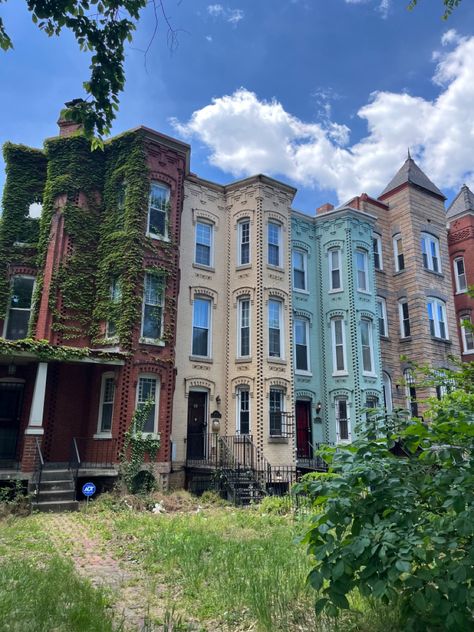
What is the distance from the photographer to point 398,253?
2422 centimetres

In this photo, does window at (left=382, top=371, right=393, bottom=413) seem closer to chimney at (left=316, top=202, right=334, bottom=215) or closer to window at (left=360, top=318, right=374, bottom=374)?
window at (left=360, top=318, right=374, bottom=374)

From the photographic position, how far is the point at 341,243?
21625 mm

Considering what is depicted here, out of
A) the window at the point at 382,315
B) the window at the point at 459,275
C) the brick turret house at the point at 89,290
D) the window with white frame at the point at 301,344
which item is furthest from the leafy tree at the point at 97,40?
the window at the point at 459,275

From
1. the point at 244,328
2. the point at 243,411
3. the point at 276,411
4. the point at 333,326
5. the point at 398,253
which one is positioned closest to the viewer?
the point at 243,411

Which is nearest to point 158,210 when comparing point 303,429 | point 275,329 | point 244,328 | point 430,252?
point 244,328

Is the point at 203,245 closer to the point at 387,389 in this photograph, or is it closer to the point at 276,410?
the point at 276,410

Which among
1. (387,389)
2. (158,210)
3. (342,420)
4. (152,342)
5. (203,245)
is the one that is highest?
(158,210)

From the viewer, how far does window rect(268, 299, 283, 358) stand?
1873cm

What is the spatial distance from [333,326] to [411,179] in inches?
382

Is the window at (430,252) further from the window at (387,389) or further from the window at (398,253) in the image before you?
the window at (387,389)

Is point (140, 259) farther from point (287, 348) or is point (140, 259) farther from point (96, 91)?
point (96, 91)

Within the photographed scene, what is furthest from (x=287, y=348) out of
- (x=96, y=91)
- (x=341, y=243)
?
(x=96, y=91)

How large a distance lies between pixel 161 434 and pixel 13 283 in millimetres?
7449

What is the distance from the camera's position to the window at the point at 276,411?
17.7m
